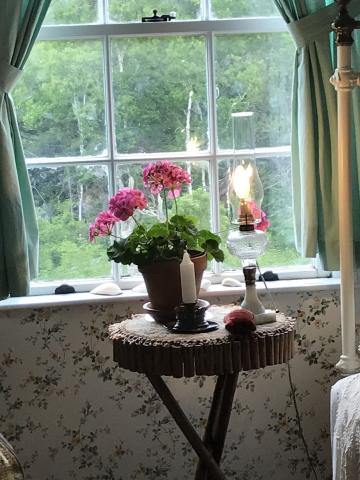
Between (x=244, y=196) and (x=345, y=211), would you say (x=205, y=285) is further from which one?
(x=345, y=211)

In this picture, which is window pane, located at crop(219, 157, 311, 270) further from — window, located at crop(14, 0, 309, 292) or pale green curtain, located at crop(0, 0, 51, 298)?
pale green curtain, located at crop(0, 0, 51, 298)

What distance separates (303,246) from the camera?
2.84 meters

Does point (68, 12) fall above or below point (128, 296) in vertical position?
above

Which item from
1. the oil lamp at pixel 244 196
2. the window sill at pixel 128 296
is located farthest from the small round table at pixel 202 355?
the window sill at pixel 128 296

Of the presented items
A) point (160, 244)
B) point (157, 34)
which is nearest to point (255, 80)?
point (157, 34)

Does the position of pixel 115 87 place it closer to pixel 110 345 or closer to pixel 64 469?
pixel 110 345

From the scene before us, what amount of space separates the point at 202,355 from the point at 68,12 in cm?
134

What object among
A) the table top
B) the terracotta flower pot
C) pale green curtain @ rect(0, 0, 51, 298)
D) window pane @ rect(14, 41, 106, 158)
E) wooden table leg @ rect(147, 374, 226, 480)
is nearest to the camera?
the table top

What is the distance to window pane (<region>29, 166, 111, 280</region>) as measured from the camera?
298 cm

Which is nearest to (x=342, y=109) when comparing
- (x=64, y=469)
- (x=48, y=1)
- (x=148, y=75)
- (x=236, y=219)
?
(x=236, y=219)

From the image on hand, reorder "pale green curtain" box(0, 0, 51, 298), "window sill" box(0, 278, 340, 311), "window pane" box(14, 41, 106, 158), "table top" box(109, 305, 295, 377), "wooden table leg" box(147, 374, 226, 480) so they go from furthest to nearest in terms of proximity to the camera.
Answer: "window pane" box(14, 41, 106, 158) < "window sill" box(0, 278, 340, 311) < "pale green curtain" box(0, 0, 51, 298) < "wooden table leg" box(147, 374, 226, 480) < "table top" box(109, 305, 295, 377)

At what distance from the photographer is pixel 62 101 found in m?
2.96

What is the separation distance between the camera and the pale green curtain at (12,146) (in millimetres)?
2738

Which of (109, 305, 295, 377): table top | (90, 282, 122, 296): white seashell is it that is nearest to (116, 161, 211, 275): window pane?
(90, 282, 122, 296): white seashell
